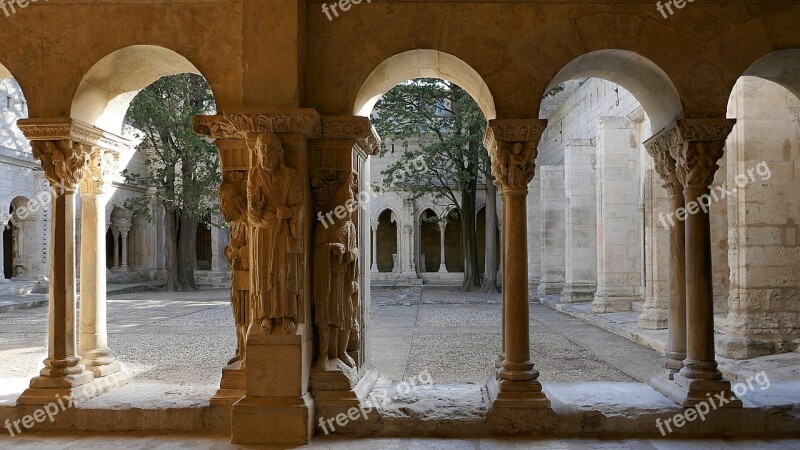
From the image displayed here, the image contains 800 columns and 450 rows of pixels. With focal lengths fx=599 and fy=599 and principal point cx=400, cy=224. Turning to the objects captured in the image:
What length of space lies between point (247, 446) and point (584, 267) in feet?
42.8

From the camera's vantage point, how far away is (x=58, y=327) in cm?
538

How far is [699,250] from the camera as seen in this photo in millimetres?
5281

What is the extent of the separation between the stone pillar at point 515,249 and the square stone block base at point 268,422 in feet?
5.28

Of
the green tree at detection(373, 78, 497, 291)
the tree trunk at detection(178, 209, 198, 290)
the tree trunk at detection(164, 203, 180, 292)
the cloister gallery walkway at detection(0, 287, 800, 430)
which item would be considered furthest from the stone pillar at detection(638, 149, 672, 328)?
the tree trunk at detection(164, 203, 180, 292)

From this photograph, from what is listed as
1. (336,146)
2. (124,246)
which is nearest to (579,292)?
(336,146)

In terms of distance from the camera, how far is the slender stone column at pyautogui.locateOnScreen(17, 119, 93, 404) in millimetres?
5273

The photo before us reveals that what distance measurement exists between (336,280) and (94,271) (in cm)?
252

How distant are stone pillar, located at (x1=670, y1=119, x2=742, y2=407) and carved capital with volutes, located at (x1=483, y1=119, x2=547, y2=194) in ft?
4.23

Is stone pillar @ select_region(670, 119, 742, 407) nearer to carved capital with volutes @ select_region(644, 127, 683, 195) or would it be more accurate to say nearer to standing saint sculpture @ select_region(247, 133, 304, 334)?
carved capital with volutes @ select_region(644, 127, 683, 195)

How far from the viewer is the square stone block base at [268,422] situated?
474 cm

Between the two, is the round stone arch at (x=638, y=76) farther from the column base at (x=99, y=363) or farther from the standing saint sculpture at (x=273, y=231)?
the column base at (x=99, y=363)

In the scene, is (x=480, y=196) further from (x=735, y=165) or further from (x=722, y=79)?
(x=722, y=79)

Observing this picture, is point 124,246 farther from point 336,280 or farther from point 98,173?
point 336,280

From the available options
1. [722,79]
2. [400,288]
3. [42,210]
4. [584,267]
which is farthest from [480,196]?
[722,79]
